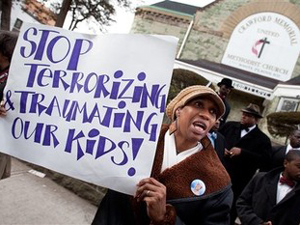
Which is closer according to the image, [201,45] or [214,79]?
[214,79]

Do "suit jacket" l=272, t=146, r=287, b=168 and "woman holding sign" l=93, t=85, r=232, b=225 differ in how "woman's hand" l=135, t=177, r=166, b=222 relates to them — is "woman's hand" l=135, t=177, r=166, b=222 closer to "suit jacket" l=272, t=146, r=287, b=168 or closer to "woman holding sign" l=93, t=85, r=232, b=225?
"woman holding sign" l=93, t=85, r=232, b=225

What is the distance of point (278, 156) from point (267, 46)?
14.1 m

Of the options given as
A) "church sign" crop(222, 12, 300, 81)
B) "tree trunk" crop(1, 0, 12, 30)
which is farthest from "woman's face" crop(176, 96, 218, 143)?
"church sign" crop(222, 12, 300, 81)

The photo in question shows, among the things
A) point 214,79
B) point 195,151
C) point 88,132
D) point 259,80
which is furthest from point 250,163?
point 259,80

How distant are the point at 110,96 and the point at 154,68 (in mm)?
254

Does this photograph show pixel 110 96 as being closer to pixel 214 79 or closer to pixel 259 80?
pixel 214 79

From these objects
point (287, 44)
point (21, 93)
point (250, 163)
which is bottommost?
point (250, 163)

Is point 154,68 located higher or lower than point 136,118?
higher

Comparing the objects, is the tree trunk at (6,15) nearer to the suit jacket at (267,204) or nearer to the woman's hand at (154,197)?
the suit jacket at (267,204)

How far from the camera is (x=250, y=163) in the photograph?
3795mm

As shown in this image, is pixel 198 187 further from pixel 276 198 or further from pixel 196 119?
pixel 276 198

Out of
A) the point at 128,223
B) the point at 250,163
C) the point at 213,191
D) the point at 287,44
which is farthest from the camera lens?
the point at 287,44

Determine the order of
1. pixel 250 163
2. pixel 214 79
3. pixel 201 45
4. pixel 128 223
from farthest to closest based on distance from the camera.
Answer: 1. pixel 201 45
2. pixel 214 79
3. pixel 250 163
4. pixel 128 223

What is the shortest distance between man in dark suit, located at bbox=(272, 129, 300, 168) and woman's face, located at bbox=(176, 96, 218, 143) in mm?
2444
